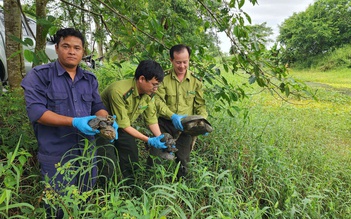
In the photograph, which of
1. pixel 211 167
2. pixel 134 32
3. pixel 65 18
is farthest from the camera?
pixel 65 18

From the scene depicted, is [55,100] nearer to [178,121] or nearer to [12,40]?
[178,121]

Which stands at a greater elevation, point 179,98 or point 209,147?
point 179,98

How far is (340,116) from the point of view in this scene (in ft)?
21.6

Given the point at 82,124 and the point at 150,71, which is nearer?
the point at 82,124

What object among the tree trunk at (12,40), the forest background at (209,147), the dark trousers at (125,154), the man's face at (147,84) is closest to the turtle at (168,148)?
the forest background at (209,147)

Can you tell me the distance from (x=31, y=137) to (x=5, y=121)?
1.27ft

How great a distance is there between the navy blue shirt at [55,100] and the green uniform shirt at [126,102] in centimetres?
32

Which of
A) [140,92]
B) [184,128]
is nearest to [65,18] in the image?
[140,92]

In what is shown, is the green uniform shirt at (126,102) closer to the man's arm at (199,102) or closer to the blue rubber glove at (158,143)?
the blue rubber glove at (158,143)

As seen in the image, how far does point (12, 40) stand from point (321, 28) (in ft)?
81.6

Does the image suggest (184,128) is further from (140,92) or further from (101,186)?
(101,186)

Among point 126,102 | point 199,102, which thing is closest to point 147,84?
point 126,102

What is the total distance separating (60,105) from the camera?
172cm

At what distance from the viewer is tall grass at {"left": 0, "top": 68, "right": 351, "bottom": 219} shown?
1.75 metres
